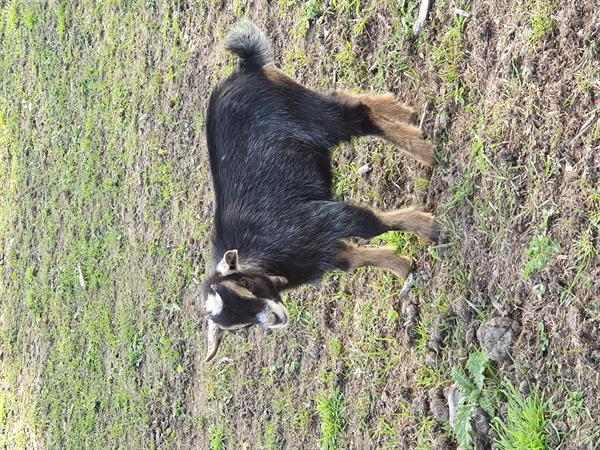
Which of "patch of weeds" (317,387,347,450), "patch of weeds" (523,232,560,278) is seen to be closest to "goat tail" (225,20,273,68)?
"patch of weeds" (523,232,560,278)

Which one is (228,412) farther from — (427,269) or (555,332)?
(555,332)

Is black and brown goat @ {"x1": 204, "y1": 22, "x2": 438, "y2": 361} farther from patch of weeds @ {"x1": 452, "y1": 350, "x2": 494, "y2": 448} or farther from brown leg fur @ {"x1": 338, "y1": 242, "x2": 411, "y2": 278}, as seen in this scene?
patch of weeds @ {"x1": 452, "y1": 350, "x2": 494, "y2": 448}

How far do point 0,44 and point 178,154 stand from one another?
4728mm

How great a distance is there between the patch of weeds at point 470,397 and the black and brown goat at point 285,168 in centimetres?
81

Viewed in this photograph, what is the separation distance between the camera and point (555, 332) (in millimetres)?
3018

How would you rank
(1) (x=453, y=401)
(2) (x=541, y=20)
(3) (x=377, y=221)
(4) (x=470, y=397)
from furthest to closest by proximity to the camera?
(3) (x=377, y=221)
(1) (x=453, y=401)
(4) (x=470, y=397)
(2) (x=541, y=20)

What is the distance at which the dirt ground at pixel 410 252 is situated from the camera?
9.95ft

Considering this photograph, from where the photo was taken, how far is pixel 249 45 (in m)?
4.15

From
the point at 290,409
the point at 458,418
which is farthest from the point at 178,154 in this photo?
the point at 458,418

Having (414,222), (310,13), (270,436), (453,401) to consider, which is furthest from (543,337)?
(310,13)

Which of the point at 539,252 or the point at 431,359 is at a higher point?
the point at 539,252

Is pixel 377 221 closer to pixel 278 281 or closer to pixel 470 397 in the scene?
pixel 278 281

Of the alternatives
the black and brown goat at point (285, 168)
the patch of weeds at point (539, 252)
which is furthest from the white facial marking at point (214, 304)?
the patch of weeds at point (539, 252)

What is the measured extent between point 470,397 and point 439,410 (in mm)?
273
